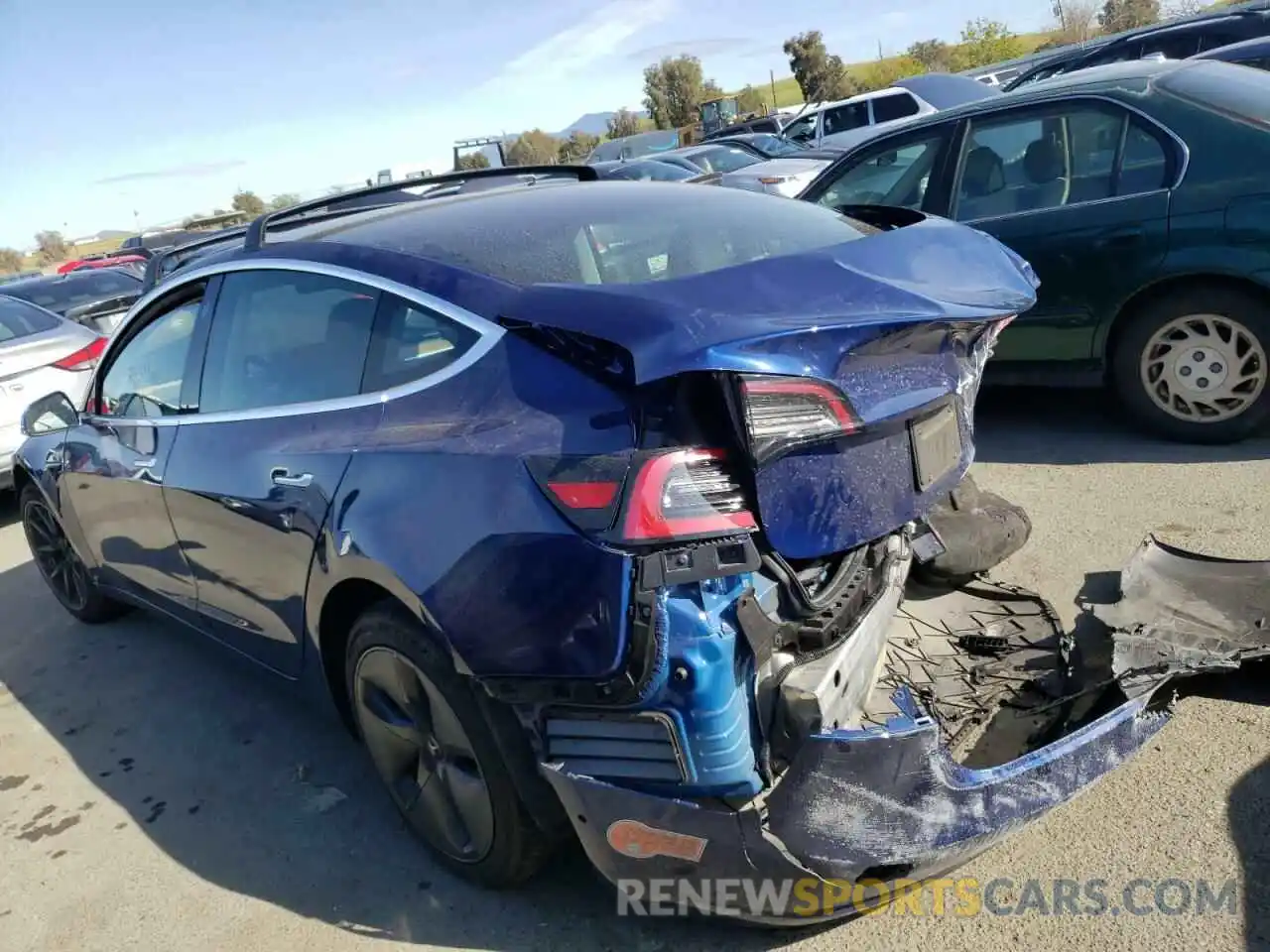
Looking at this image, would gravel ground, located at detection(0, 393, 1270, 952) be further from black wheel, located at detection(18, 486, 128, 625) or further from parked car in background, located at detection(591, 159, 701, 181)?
parked car in background, located at detection(591, 159, 701, 181)

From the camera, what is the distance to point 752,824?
203 cm

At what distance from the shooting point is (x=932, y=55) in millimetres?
61875

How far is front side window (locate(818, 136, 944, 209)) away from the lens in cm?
571

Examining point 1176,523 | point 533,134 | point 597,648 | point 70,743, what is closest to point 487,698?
point 597,648

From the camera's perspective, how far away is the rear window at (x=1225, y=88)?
4.63 meters

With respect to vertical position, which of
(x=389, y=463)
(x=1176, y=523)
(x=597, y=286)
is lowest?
(x=1176, y=523)

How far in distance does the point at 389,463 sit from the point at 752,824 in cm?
121

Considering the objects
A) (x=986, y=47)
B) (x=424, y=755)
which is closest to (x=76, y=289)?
(x=424, y=755)

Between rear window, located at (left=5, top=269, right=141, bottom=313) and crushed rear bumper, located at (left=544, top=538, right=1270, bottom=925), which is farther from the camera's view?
rear window, located at (left=5, top=269, right=141, bottom=313)

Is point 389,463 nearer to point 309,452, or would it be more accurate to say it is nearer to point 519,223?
point 309,452

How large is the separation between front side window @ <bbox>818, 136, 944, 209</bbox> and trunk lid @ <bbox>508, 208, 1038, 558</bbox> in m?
3.36

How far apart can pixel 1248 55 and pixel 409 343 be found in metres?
7.80

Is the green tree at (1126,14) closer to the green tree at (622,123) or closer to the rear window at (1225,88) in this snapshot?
the green tree at (622,123)

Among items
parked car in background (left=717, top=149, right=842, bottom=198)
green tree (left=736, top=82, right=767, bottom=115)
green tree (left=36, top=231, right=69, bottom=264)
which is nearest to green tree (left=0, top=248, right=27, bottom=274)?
green tree (left=36, top=231, right=69, bottom=264)
